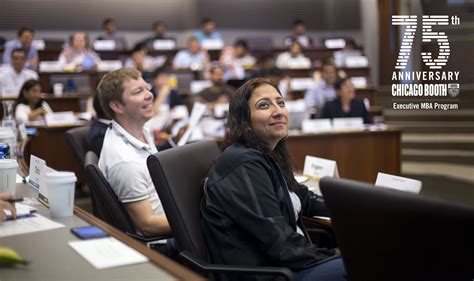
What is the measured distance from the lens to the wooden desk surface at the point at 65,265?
1295 millimetres

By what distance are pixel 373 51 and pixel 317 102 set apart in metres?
3.70

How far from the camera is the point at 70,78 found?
7.81 metres

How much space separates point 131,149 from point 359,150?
309 cm

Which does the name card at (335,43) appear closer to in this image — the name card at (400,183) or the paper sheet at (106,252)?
the name card at (400,183)

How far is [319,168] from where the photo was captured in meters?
2.79

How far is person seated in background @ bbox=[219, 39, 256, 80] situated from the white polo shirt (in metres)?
5.71

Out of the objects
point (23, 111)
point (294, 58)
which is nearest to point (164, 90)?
point (23, 111)

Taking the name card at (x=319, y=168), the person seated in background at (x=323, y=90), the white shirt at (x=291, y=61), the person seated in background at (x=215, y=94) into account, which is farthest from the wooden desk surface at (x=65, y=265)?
the white shirt at (x=291, y=61)

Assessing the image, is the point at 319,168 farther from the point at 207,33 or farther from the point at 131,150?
the point at 207,33

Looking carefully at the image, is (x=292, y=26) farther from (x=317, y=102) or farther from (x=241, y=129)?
(x=241, y=129)

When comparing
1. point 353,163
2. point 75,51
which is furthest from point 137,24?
point 353,163

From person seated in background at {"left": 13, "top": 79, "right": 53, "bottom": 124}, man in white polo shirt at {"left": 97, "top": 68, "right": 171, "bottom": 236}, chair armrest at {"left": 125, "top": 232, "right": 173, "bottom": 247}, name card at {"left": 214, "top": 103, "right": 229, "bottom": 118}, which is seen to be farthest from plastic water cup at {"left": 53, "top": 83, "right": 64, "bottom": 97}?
chair armrest at {"left": 125, "top": 232, "right": 173, "bottom": 247}

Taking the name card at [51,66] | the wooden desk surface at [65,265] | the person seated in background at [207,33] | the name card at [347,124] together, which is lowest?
the name card at [347,124]

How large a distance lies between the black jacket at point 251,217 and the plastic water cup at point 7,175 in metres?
0.69
